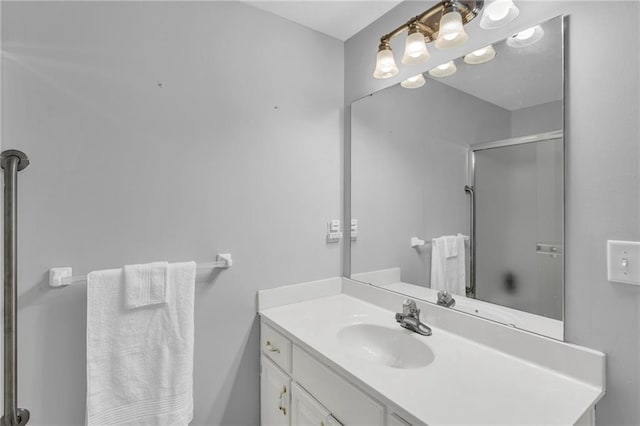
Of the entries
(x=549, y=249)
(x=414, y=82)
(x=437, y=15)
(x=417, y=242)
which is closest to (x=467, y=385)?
(x=549, y=249)

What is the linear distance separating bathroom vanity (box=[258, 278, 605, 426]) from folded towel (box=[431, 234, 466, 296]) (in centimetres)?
10

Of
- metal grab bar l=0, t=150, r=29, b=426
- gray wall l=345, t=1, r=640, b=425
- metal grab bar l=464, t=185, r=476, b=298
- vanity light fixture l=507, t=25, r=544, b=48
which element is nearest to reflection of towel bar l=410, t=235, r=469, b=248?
metal grab bar l=464, t=185, r=476, b=298

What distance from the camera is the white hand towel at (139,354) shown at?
1.09 meters

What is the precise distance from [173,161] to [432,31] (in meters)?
1.23

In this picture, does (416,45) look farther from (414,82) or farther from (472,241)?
(472,241)

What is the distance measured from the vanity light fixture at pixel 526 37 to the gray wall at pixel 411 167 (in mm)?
216

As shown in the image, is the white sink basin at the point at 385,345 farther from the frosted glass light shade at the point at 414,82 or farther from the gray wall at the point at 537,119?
the frosted glass light shade at the point at 414,82

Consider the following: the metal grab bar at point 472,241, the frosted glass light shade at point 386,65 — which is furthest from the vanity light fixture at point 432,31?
the metal grab bar at point 472,241

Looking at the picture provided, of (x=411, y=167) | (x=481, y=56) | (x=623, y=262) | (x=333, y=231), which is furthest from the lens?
(x=333, y=231)

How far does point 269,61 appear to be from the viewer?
60.9 inches

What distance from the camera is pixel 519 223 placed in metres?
1.11

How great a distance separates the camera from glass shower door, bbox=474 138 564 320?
1007 millimetres

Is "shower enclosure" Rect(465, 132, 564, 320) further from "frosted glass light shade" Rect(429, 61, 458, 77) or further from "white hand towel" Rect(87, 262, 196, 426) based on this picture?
"white hand towel" Rect(87, 262, 196, 426)

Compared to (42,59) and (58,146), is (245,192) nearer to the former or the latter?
(58,146)
